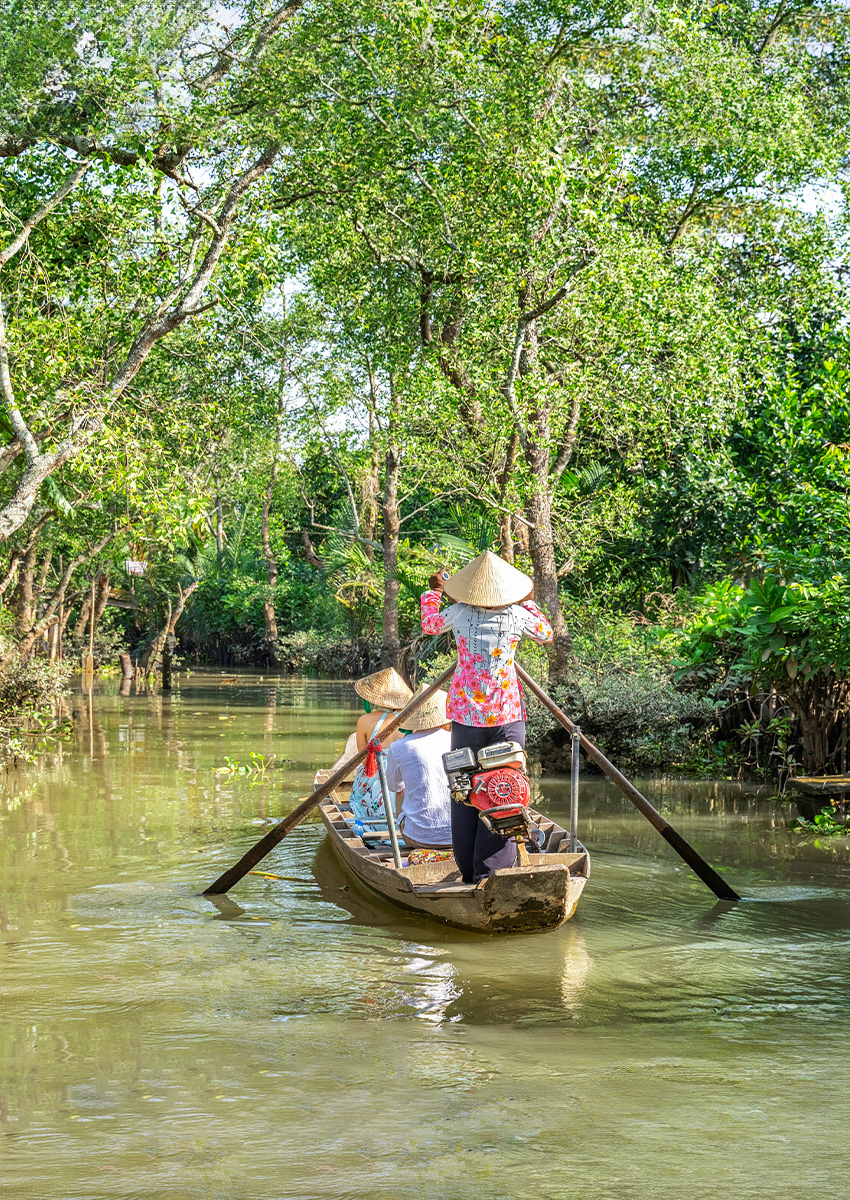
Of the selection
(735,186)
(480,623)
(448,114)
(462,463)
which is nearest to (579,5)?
(448,114)

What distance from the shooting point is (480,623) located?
23.4 feet

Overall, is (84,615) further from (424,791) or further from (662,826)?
(662,826)

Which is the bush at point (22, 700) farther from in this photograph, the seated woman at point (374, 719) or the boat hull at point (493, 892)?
the boat hull at point (493, 892)

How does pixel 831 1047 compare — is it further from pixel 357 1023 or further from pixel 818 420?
pixel 818 420

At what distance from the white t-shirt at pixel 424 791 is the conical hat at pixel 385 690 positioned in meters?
0.47

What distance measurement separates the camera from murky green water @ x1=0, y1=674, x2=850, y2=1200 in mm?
3979

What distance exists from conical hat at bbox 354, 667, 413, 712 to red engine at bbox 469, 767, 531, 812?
1722 millimetres

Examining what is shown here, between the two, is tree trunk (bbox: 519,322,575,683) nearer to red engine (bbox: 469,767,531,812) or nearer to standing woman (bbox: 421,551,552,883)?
standing woman (bbox: 421,551,552,883)

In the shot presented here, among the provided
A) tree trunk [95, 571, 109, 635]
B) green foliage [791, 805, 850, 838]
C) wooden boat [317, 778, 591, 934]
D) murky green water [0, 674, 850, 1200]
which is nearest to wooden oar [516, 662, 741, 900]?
murky green water [0, 674, 850, 1200]

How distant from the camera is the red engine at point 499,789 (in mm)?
6699

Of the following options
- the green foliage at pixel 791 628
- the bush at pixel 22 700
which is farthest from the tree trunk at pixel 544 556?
the bush at pixel 22 700

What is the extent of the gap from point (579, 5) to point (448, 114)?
2.94 m

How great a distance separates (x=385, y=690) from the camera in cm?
871

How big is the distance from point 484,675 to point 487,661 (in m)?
0.09
